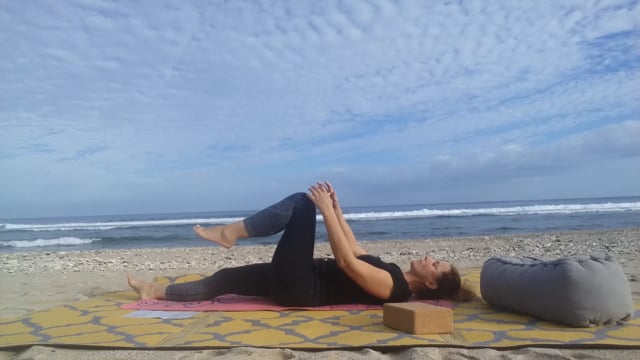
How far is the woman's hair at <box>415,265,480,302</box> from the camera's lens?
3904 mm

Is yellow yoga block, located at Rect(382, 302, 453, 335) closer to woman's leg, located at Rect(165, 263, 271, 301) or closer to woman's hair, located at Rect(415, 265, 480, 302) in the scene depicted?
woman's hair, located at Rect(415, 265, 480, 302)

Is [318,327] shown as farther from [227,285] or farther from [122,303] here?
[122,303]

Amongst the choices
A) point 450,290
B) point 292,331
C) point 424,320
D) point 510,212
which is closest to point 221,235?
point 292,331

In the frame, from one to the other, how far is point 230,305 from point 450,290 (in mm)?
1829

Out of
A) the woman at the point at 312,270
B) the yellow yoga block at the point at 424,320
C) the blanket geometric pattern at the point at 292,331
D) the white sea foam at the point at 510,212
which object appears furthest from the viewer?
the white sea foam at the point at 510,212

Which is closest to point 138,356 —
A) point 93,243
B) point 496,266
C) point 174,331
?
point 174,331

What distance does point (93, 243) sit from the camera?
19.6 m

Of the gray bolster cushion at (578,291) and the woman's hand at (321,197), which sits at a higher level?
the woman's hand at (321,197)

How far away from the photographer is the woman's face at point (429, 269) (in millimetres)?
3820

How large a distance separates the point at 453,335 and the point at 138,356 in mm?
1815

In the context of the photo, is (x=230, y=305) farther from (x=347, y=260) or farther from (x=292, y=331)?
(x=347, y=260)

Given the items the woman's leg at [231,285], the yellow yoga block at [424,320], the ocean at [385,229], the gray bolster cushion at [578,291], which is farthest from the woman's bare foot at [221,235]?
the ocean at [385,229]

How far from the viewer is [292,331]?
3059 millimetres

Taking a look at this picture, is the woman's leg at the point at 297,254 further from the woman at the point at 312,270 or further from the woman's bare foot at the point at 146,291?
the woman's bare foot at the point at 146,291
